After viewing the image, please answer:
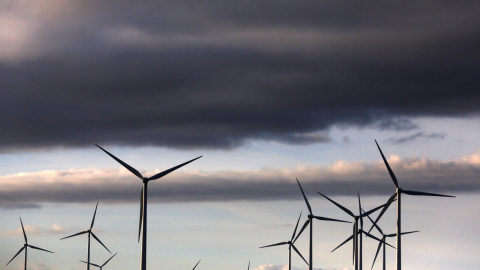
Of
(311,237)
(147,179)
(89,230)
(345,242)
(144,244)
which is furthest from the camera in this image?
(89,230)

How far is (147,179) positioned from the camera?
9700 centimetres

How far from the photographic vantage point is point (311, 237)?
14588 cm

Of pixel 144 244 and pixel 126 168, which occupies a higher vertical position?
Result: pixel 126 168

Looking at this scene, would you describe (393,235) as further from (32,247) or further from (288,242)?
(32,247)

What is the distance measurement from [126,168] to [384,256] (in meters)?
98.7

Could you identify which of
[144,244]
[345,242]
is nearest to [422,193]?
[144,244]

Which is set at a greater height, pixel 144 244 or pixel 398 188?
pixel 398 188

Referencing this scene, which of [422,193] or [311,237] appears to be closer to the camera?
[422,193]

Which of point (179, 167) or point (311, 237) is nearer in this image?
point (179, 167)

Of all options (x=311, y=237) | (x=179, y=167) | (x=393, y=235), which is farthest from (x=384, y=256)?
(x=179, y=167)

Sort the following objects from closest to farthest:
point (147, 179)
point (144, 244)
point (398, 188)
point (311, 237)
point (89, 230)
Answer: point (144, 244) → point (147, 179) → point (398, 188) → point (311, 237) → point (89, 230)

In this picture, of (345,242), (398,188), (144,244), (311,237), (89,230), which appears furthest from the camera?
(89,230)

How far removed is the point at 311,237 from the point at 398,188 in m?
39.6

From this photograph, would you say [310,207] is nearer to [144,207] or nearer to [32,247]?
[144,207]
